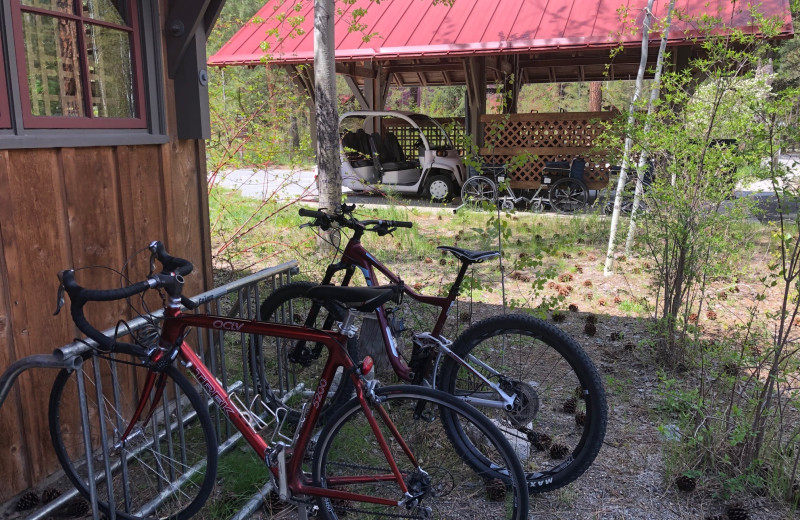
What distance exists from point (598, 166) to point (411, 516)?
1018 cm

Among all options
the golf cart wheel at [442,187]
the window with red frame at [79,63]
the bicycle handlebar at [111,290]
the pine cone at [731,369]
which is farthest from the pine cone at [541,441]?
the golf cart wheel at [442,187]

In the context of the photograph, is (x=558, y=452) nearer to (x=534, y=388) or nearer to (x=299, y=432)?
(x=534, y=388)

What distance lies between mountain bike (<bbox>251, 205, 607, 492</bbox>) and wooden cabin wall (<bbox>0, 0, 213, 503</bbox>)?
86cm

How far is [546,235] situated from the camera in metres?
8.41

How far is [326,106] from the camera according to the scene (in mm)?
6906

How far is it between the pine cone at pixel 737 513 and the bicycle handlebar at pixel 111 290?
2.47m

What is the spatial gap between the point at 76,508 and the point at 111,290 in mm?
1277

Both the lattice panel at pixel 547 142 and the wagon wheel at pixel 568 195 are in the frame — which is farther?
the lattice panel at pixel 547 142

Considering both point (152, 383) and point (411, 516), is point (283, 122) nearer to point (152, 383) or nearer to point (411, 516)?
point (152, 383)

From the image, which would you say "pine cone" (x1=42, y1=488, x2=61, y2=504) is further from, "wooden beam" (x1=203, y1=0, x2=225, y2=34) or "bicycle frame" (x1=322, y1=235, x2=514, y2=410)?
"wooden beam" (x1=203, y1=0, x2=225, y2=34)

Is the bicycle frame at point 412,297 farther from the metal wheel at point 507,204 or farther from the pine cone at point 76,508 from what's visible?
the metal wheel at point 507,204

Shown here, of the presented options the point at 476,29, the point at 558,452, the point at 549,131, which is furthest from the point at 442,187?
the point at 558,452

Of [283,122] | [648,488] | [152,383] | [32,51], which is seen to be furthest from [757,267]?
[32,51]

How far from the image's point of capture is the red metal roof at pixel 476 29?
1052cm
